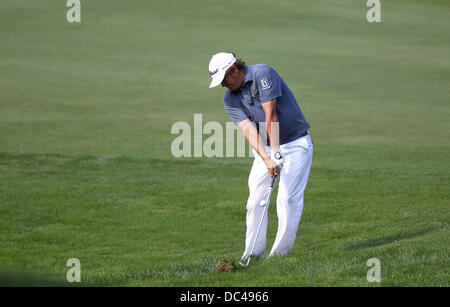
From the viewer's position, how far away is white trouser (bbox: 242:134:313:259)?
25.3 ft

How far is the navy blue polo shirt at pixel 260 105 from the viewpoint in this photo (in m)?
7.57

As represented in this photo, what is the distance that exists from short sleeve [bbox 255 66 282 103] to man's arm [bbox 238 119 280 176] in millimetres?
365

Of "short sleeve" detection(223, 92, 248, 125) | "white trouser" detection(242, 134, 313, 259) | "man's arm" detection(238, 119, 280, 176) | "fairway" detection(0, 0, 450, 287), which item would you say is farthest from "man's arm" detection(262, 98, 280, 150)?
"fairway" detection(0, 0, 450, 287)

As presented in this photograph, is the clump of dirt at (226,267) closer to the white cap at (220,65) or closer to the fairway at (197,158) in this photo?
the fairway at (197,158)

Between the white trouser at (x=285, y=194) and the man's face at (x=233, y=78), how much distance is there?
79 centimetres

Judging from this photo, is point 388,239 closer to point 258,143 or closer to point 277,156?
point 277,156

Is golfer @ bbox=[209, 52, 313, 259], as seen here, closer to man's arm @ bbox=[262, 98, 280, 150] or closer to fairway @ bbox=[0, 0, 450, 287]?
man's arm @ bbox=[262, 98, 280, 150]

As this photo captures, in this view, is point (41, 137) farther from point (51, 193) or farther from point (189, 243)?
point (189, 243)

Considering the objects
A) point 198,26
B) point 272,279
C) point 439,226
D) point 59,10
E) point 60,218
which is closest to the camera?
point 272,279

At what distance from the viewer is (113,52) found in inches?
1151

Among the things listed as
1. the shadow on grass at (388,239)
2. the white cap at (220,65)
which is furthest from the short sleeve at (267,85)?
the shadow on grass at (388,239)

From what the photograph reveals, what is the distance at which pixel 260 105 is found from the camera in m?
7.73

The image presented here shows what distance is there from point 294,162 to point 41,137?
33.3ft
